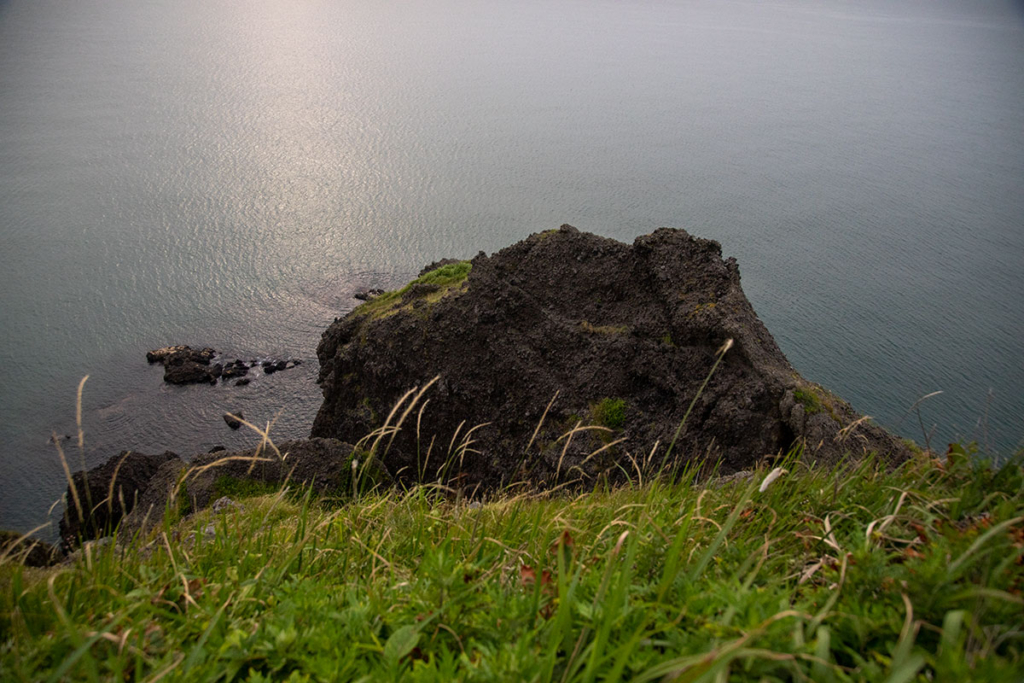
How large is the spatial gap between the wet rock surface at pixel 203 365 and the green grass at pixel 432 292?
19.9ft

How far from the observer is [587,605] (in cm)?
238

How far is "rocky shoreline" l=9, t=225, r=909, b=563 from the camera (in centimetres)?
866

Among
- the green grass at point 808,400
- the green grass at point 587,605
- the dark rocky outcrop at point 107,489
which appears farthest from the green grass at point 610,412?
Answer: the dark rocky outcrop at point 107,489

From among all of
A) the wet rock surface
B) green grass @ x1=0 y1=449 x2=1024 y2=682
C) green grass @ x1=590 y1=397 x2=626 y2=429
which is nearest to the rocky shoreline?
green grass @ x1=590 y1=397 x2=626 y2=429

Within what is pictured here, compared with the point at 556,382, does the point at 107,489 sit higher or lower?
lower

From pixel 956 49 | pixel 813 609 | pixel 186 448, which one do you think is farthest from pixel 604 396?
pixel 956 49

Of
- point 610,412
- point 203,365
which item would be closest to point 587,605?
point 610,412

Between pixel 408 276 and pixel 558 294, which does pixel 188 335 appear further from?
pixel 558 294

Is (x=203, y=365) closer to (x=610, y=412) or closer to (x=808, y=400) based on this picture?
(x=610, y=412)

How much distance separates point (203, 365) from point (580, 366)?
11680 mm

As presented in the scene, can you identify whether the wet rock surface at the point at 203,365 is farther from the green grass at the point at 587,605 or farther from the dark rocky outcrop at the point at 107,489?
the green grass at the point at 587,605

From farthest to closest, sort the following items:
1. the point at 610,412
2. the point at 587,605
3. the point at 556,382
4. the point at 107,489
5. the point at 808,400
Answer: the point at 107,489, the point at 556,382, the point at 610,412, the point at 808,400, the point at 587,605

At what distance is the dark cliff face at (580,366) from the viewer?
28.5ft

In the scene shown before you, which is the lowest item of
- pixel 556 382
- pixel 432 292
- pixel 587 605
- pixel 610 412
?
pixel 610 412
